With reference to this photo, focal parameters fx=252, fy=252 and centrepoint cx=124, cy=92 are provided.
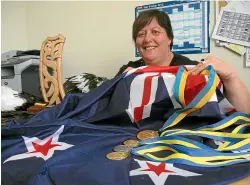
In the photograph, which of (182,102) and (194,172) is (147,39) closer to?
(182,102)

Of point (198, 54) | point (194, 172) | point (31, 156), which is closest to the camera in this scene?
point (194, 172)

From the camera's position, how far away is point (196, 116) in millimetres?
692

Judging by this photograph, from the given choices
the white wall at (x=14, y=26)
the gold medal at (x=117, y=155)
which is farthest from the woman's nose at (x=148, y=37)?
the white wall at (x=14, y=26)

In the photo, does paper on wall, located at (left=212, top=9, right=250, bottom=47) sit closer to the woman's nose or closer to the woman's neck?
the woman's neck

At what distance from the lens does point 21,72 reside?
204 cm

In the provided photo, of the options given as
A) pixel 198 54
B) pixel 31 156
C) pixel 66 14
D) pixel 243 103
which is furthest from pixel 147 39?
pixel 66 14

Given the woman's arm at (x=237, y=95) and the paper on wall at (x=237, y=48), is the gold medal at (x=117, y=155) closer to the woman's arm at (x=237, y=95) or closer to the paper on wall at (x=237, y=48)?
the woman's arm at (x=237, y=95)

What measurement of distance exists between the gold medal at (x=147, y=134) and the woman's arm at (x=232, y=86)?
290 mm

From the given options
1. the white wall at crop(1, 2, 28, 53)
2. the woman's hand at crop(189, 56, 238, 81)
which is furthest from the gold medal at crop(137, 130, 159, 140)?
the white wall at crop(1, 2, 28, 53)

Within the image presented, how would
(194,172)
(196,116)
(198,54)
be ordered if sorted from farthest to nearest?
(198,54) < (196,116) < (194,172)

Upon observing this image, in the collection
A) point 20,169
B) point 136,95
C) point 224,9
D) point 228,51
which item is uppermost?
point 224,9

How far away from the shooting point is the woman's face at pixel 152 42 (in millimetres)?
1423

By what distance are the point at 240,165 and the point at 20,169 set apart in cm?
45

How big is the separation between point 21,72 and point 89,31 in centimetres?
69
